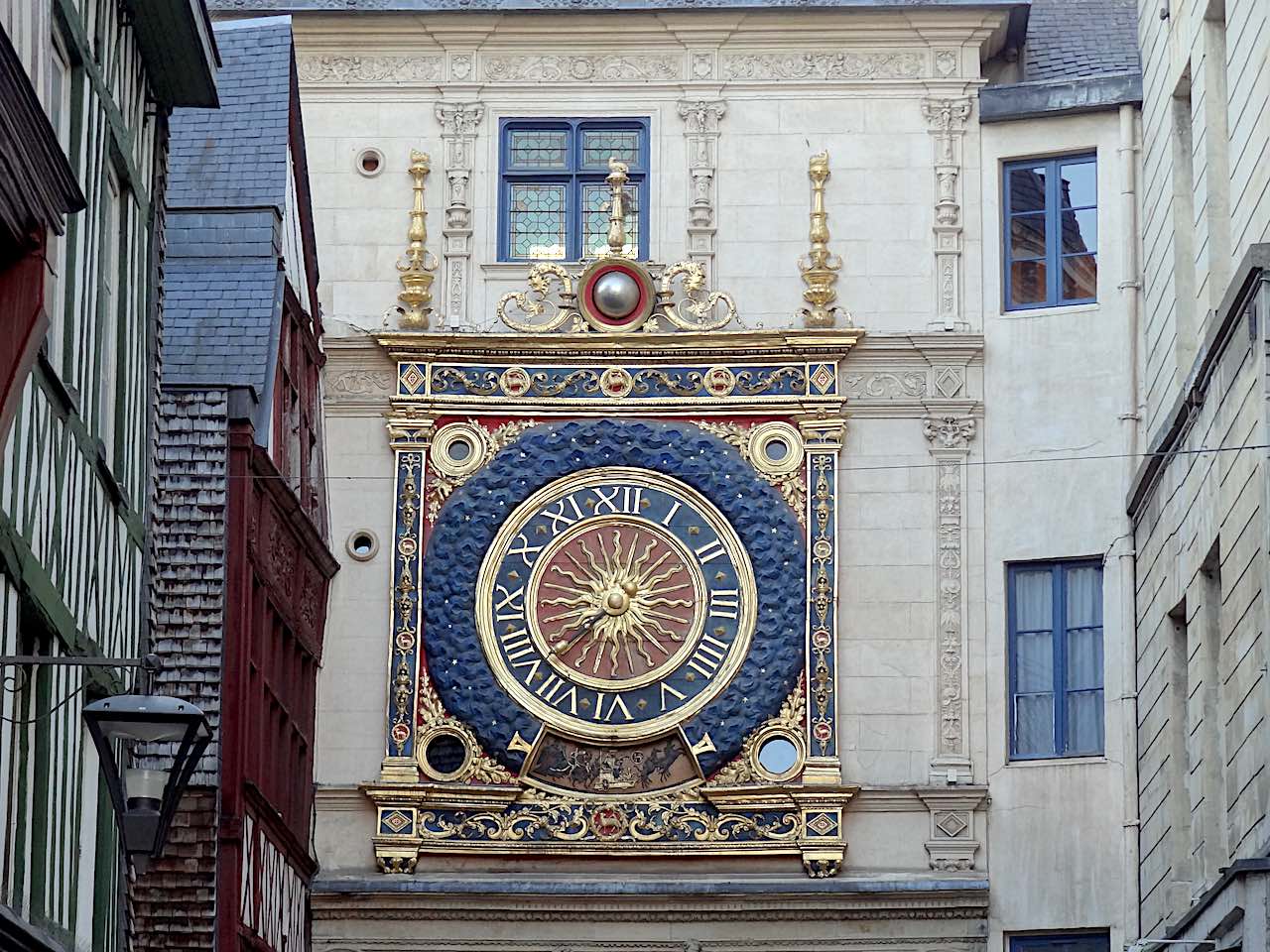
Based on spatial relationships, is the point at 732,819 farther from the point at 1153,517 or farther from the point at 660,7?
the point at 660,7

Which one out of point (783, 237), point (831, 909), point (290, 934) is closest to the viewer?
point (290, 934)

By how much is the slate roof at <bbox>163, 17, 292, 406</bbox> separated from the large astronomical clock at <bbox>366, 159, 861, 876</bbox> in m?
3.24

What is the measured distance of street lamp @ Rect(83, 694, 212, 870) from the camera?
1050 centimetres

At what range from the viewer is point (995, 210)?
2203cm

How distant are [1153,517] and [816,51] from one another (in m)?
4.83

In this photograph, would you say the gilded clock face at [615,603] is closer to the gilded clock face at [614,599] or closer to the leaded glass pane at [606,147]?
the gilded clock face at [614,599]

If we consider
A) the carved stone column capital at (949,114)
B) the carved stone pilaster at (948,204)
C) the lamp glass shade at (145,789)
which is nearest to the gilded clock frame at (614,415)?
the carved stone pilaster at (948,204)

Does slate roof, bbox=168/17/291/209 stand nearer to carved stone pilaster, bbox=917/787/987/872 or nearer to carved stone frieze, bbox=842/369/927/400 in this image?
carved stone frieze, bbox=842/369/927/400

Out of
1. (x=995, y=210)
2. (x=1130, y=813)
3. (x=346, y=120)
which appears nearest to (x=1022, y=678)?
(x=1130, y=813)

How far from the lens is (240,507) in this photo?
55.7 ft

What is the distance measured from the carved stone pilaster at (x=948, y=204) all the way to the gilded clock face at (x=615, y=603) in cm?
224

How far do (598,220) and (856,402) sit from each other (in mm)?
2389

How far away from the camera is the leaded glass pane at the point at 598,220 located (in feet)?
73.0

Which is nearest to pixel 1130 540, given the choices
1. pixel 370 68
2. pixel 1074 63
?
pixel 1074 63
